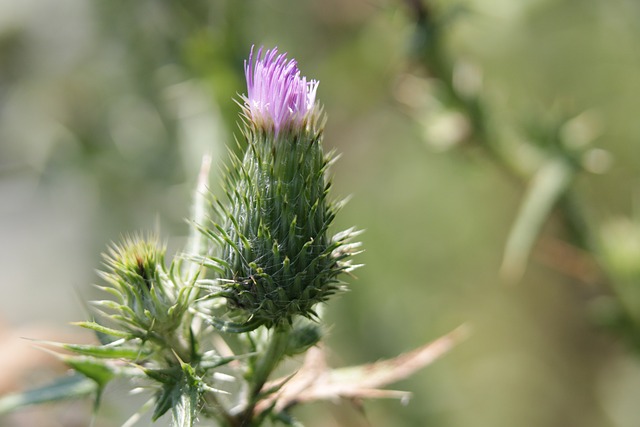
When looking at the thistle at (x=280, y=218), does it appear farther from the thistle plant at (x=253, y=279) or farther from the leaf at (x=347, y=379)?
the leaf at (x=347, y=379)

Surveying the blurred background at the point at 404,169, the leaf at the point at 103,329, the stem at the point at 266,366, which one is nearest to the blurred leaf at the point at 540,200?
the blurred background at the point at 404,169

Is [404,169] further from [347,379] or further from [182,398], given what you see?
[182,398]

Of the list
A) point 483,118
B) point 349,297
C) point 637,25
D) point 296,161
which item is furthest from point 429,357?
point 637,25

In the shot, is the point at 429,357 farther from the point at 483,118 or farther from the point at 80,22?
the point at 80,22

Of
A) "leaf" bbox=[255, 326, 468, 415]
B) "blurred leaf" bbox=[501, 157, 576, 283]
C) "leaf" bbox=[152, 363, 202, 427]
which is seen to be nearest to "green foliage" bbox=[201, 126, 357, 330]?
"leaf" bbox=[152, 363, 202, 427]

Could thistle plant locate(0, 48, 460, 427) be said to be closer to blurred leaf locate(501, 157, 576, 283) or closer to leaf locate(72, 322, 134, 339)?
leaf locate(72, 322, 134, 339)

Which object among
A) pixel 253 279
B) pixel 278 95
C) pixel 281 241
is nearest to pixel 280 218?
pixel 281 241
